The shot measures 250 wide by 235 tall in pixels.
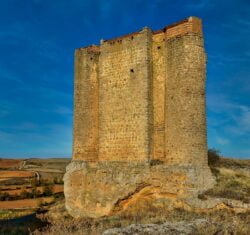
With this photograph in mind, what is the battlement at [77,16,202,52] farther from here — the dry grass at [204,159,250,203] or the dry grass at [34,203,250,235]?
the dry grass at [34,203,250,235]

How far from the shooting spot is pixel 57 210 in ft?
69.9

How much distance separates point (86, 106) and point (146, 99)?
13.2ft

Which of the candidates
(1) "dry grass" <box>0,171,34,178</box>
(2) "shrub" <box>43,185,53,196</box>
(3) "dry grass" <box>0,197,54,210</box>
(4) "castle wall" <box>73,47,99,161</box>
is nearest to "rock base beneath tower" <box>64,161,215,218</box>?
(4) "castle wall" <box>73,47,99,161</box>

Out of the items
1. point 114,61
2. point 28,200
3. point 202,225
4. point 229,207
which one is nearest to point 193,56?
point 114,61

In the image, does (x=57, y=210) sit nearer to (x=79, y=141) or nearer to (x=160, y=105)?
(x=79, y=141)

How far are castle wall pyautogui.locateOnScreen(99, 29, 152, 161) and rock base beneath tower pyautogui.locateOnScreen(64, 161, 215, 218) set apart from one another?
0.69 metres

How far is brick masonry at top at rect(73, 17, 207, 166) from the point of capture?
1627 centimetres

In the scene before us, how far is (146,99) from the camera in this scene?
17.2 m

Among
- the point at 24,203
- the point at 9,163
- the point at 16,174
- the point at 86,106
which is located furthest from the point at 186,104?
the point at 9,163

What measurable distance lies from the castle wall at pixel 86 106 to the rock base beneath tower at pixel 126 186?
2.57 feet

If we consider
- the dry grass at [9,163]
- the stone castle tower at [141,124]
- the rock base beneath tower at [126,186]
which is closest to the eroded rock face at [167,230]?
the rock base beneath tower at [126,186]

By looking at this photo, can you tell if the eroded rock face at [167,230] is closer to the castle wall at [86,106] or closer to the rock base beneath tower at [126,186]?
the rock base beneath tower at [126,186]

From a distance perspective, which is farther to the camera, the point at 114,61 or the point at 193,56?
the point at 114,61

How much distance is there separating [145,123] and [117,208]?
12.8 feet
